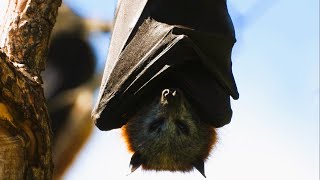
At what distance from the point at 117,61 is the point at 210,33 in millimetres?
554

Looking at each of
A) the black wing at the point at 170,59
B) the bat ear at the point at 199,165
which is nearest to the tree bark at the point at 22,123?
the black wing at the point at 170,59

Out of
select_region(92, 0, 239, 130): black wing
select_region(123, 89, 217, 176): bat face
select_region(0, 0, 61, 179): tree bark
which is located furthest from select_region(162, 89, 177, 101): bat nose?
select_region(0, 0, 61, 179): tree bark

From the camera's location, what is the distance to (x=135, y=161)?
3.38m

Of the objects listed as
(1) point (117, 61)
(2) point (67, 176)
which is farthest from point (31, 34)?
(2) point (67, 176)

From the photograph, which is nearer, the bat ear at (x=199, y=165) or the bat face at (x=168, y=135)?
the bat face at (x=168, y=135)

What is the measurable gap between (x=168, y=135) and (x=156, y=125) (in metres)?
0.09

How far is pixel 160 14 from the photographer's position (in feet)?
11.3

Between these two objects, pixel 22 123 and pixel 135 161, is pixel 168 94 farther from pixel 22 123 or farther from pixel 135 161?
pixel 22 123

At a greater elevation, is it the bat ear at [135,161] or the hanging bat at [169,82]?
the hanging bat at [169,82]

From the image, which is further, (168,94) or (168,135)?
(168,135)

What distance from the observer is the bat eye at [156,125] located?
3.24 metres

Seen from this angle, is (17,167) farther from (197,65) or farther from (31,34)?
(197,65)

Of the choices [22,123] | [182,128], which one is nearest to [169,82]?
[182,128]

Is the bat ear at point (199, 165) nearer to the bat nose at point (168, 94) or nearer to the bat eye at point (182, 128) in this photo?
the bat eye at point (182, 128)
